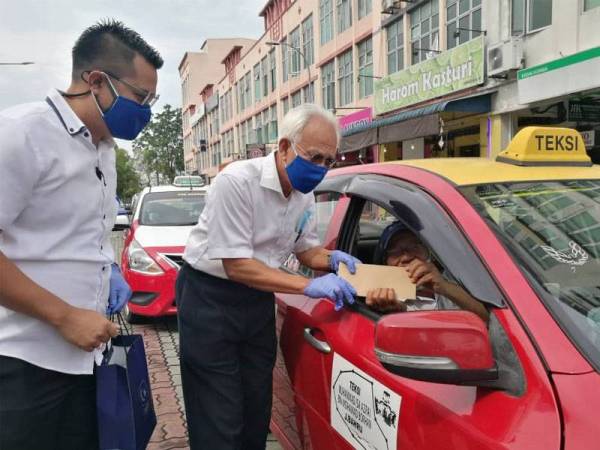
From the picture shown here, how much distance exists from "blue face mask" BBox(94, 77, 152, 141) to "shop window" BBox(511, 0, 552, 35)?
12826mm

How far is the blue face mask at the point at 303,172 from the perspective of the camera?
6.80ft

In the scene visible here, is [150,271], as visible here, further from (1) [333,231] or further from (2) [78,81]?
(2) [78,81]

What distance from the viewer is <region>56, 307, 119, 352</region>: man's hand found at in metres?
1.46

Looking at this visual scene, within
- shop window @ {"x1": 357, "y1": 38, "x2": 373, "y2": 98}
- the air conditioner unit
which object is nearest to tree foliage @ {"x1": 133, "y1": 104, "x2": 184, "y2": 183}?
shop window @ {"x1": 357, "y1": 38, "x2": 373, "y2": 98}

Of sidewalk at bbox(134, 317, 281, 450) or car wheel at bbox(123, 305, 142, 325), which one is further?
car wheel at bbox(123, 305, 142, 325)

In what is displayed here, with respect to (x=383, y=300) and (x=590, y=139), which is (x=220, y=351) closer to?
(x=383, y=300)

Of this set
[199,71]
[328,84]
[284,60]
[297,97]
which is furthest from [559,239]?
[199,71]

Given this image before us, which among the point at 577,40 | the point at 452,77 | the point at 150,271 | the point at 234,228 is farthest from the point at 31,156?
the point at 452,77

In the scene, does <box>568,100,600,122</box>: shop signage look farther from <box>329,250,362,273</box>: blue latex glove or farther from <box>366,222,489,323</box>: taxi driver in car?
<box>329,250,362,273</box>: blue latex glove

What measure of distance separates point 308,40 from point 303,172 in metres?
28.8

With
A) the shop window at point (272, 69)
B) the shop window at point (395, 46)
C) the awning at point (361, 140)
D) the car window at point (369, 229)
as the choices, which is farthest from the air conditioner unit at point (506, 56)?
the shop window at point (272, 69)

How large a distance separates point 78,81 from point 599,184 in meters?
1.67

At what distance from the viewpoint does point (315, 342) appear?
1976mm

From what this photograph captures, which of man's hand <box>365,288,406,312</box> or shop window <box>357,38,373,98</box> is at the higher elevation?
shop window <box>357,38,373,98</box>
